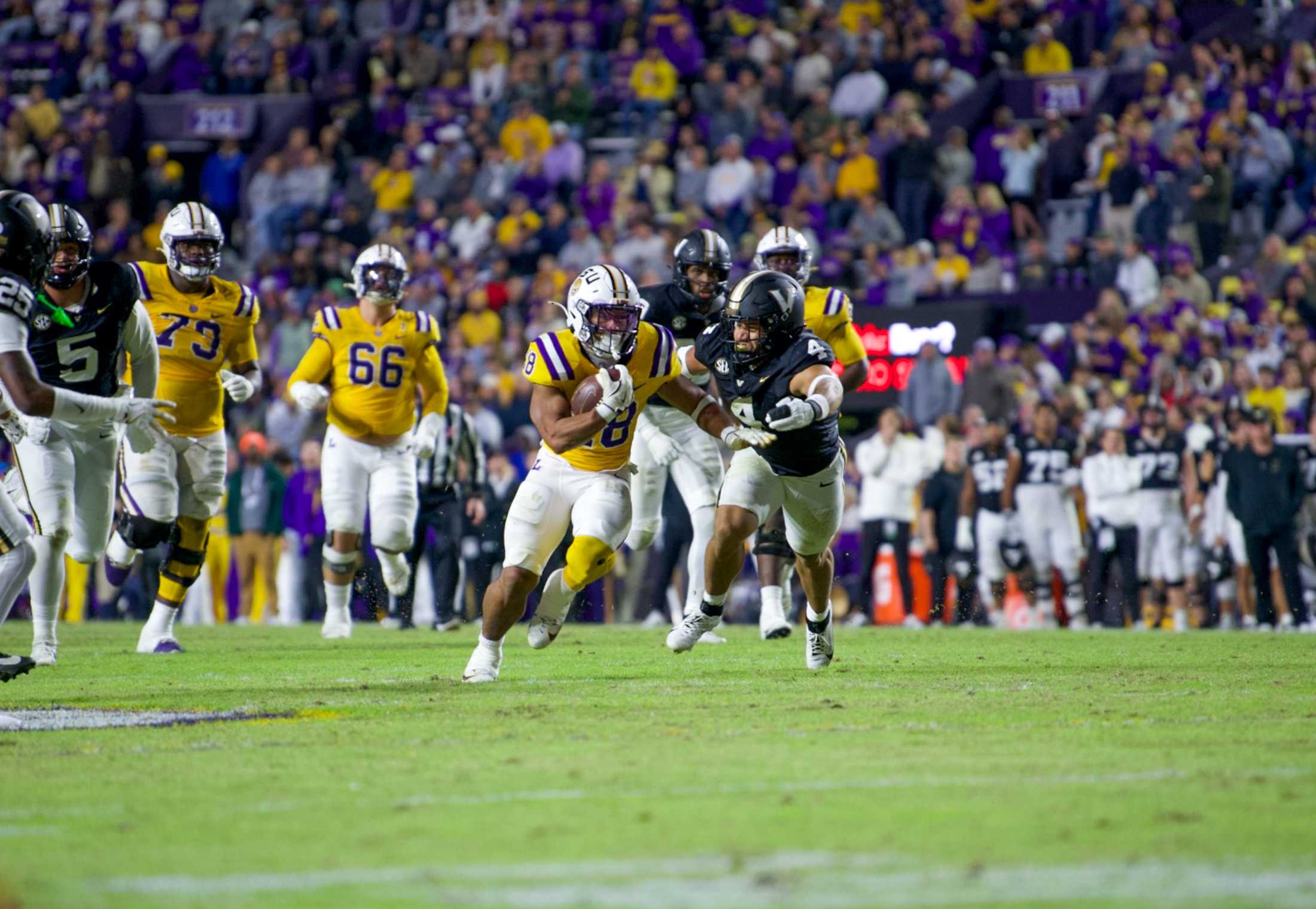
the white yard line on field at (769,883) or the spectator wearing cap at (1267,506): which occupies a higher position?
the spectator wearing cap at (1267,506)

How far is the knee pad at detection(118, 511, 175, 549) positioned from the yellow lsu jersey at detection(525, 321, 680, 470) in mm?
3051

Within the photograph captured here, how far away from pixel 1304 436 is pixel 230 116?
1459cm

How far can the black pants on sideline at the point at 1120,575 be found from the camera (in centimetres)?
1424

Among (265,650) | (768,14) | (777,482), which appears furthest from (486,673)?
(768,14)

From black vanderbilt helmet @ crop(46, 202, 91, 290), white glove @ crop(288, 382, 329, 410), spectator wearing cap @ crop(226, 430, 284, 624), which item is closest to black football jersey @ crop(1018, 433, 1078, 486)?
white glove @ crop(288, 382, 329, 410)

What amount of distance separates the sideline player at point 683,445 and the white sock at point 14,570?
414 centimetres

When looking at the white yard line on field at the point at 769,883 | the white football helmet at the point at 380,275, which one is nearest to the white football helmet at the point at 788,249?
the white football helmet at the point at 380,275

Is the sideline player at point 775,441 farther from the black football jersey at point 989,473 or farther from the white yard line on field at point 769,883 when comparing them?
the black football jersey at point 989,473

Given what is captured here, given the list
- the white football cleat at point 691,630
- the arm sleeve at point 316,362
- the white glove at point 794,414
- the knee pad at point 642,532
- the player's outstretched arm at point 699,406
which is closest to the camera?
the white glove at point 794,414

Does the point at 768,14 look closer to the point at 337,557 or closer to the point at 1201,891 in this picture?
the point at 337,557

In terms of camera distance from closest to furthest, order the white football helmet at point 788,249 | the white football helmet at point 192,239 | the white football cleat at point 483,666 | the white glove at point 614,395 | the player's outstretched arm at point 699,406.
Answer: the white glove at point 614,395 < the white football cleat at point 483,666 < the player's outstretched arm at point 699,406 < the white football helmet at point 192,239 < the white football helmet at point 788,249

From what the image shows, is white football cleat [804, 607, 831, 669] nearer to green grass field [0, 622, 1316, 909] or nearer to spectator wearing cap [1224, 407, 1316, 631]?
green grass field [0, 622, 1316, 909]

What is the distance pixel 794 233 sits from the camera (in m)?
10.4

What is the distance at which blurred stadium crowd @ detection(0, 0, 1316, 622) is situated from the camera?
16.4 m
